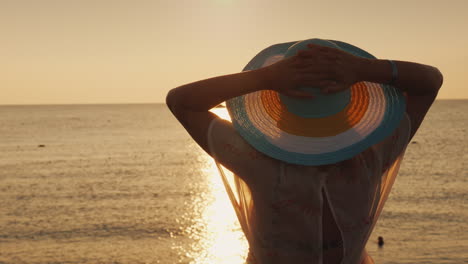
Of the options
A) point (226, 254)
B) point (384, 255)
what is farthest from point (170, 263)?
point (384, 255)

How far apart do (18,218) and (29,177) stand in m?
10.6

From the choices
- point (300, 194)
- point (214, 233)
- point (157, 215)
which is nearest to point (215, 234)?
point (214, 233)

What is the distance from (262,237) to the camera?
1.86m

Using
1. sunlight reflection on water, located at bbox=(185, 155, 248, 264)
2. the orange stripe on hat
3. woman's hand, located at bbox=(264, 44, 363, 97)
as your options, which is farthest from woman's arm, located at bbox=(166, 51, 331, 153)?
sunlight reflection on water, located at bbox=(185, 155, 248, 264)

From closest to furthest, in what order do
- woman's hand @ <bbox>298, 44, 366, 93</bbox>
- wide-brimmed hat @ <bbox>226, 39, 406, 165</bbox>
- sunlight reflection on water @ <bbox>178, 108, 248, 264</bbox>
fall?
1. woman's hand @ <bbox>298, 44, 366, 93</bbox>
2. wide-brimmed hat @ <bbox>226, 39, 406, 165</bbox>
3. sunlight reflection on water @ <bbox>178, 108, 248, 264</bbox>

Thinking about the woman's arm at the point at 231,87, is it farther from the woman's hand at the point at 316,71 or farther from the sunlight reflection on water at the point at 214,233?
the sunlight reflection on water at the point at 214,233

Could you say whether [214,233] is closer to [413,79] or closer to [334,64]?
[413,79]

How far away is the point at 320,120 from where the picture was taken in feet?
5.88

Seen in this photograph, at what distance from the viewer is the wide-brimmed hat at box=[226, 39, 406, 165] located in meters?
1.73

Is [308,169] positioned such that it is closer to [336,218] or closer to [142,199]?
[336,218]

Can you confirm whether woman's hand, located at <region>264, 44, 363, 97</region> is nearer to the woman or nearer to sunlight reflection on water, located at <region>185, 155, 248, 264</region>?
the woman

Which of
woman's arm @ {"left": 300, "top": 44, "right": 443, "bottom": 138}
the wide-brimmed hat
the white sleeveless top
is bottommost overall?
the white sleeveless top

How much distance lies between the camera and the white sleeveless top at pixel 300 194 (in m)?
1.77

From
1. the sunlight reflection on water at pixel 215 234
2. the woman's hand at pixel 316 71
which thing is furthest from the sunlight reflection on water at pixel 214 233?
the woman's hand at pixel 316 71
